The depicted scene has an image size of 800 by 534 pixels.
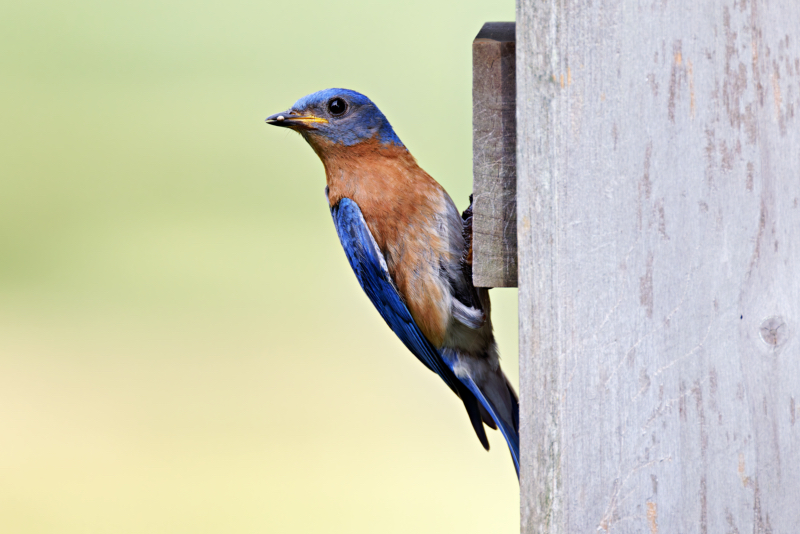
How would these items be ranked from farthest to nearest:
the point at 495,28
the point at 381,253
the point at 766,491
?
the point at 381,253
the point at 495,28
the point at 766,491

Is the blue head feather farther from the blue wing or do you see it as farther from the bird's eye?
the blue wing

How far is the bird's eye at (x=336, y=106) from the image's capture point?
218cm

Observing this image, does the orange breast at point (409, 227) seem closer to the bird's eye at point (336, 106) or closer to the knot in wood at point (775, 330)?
the bird's eye at point (336, 106)

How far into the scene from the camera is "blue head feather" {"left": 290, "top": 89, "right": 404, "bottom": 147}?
2.17 metres

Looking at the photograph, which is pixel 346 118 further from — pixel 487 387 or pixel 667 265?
pixel 667 265

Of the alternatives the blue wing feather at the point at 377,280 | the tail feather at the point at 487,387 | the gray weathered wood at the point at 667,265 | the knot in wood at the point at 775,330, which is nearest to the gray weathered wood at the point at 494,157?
the gray weathered wood at the point at 667,265

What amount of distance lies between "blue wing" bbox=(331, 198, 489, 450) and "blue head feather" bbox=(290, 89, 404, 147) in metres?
0.21

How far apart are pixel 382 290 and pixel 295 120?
1.82 feet

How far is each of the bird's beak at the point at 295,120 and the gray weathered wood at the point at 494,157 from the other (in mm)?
800

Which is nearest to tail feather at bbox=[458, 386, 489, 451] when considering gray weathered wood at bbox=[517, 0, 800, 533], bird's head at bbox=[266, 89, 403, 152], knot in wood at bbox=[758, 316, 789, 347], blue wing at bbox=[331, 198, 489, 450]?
blue wing at bbox=[331, 198, 489, 450]

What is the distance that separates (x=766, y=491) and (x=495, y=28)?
97cm

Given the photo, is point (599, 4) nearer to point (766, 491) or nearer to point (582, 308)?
point (582, 308)

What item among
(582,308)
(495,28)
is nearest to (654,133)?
(582,308)

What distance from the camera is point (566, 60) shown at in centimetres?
118
